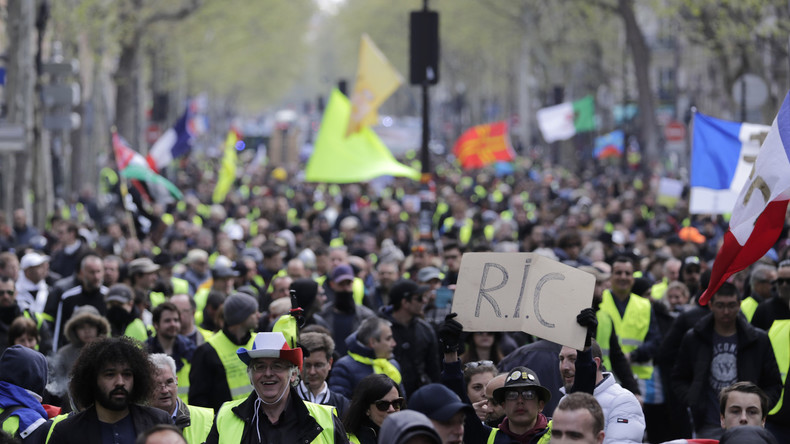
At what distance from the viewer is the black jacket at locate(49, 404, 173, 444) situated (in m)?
5.44

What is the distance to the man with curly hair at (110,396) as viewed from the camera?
547 cm

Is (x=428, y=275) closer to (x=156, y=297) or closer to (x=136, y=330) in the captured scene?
(x=156, y=297)

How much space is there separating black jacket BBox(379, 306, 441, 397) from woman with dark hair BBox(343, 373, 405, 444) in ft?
9.05

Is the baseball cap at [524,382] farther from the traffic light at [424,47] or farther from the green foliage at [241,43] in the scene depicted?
the green foliage at [241,43]

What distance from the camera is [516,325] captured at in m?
6.54

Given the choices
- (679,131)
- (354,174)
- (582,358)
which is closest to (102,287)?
(582,358)

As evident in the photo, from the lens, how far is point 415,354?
919 centimetres

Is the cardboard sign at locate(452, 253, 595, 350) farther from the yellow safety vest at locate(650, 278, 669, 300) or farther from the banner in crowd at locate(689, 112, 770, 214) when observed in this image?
the banner in crowd at locate(689, 112, 770, 214)

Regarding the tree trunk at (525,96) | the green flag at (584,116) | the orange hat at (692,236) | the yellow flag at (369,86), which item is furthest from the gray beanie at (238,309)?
the tree trunk at (525,96)

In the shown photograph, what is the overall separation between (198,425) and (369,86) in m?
12.8

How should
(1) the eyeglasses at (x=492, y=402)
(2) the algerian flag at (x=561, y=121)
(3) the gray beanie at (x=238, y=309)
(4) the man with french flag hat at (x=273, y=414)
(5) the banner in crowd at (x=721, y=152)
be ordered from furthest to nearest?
(2) the algerian flag at (x=561, y=121)
(5) the banner in crowd at (x=721, y=152)
(3) the gray beanie at (x=238, y=309)
(1) the eyeglasses at (x=492, y=402)
(4) the man with french flag hat at (x=273, y=414)

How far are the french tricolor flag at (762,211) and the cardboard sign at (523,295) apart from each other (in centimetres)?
105

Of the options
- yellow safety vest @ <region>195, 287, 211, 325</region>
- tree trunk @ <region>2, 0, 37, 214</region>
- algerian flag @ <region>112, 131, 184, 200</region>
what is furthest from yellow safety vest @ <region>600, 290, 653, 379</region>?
tree trunk @ <region>2, 0, 37, 214</region>

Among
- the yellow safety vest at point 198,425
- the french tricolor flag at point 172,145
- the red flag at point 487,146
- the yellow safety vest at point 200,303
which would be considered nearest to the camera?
the yellow safety vest at point 198,425
